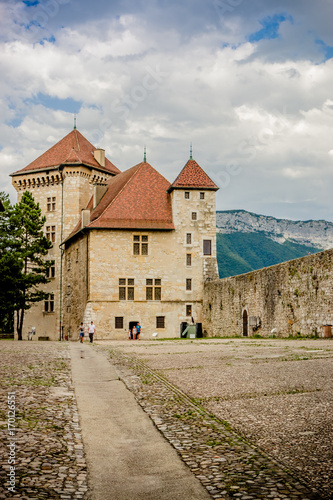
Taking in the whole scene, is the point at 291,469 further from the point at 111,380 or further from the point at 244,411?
the point at 111,380

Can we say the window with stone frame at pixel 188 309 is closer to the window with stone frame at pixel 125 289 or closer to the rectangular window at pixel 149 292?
the rectangular window at pixel 149 292

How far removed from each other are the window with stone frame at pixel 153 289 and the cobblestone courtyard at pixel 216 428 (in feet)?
103

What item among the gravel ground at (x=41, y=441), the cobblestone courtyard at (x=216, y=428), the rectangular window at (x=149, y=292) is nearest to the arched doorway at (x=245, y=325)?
the rectangular window at (x=149, y=292)

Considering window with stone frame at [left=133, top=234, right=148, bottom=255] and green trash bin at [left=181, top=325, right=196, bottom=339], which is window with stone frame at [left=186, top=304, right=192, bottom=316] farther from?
window with stone frame at [left=133, top=234, right=148, bottom=255]

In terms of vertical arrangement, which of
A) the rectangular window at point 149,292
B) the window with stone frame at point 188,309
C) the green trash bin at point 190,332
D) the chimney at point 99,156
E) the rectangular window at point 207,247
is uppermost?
the chimney at point 99,156

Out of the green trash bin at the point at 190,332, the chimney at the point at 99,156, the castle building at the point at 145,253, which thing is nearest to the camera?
the green trash bin at the point at 190,332

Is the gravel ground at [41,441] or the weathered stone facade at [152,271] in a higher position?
the weathered stone facade at [152,271]

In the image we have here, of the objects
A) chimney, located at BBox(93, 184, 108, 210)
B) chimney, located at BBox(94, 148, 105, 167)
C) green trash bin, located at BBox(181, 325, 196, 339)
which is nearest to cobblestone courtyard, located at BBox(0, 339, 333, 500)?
green trash bin, located at BBox(181, 325, 196, 339)

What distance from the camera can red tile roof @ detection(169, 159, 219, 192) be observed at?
145ft

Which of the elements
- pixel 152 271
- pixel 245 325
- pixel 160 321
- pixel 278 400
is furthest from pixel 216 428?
pixel 152 271

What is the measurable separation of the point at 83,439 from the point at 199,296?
38.0 metres

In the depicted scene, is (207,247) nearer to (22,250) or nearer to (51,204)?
(22,250)

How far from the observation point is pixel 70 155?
54.3 m

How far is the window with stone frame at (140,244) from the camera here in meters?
43.2
